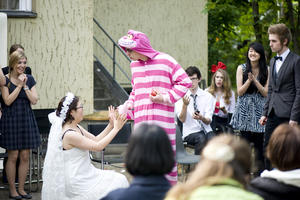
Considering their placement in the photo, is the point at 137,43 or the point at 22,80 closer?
the point at 137,43

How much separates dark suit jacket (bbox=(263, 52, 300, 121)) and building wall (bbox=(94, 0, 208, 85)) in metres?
7.86

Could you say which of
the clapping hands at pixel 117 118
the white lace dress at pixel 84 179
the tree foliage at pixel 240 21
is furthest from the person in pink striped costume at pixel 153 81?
the tree foliage at pixel 240 21

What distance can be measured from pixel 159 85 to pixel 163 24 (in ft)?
28.8

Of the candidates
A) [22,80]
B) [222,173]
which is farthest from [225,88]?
[222,173]

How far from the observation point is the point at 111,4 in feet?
45.2

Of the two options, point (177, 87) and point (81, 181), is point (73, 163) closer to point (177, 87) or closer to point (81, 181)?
point (81, 181)

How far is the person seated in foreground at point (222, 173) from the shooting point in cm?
257

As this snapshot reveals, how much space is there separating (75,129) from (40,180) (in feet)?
8.52

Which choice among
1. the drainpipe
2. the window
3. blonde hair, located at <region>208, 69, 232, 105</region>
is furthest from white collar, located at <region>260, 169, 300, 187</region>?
the window

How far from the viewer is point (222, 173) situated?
2574 millimetres

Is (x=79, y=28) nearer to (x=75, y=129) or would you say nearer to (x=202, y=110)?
(x=202, y=110)

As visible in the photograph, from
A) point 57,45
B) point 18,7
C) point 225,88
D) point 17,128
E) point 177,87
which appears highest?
point 18,7

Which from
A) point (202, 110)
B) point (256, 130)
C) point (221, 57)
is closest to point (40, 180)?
point (202, 110)

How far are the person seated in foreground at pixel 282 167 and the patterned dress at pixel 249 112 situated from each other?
3.52m
